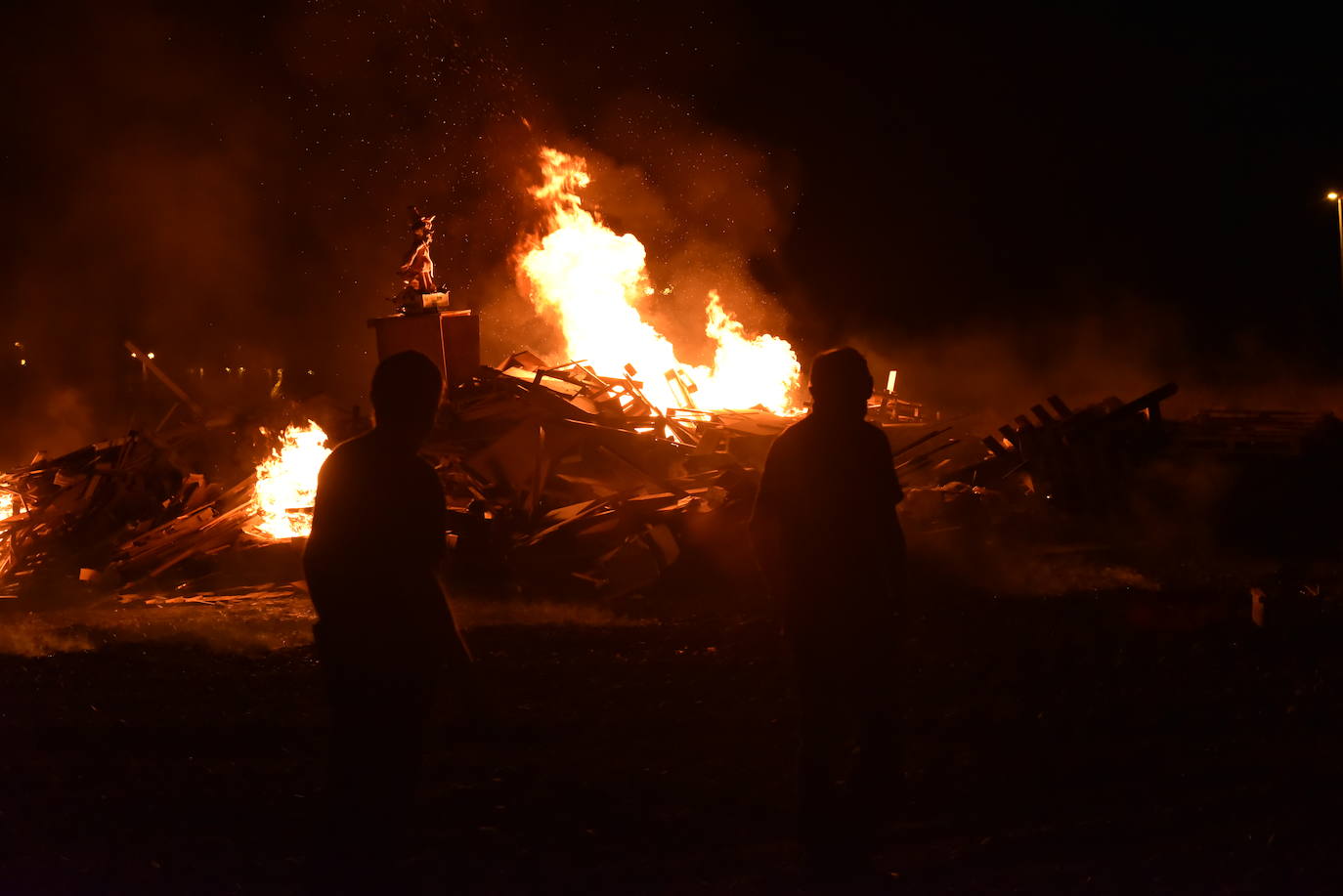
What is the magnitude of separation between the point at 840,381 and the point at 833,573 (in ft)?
2.32

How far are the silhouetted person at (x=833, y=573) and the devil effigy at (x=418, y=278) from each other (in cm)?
996

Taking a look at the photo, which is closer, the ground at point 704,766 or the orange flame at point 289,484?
the ground at point 704,766

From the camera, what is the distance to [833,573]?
3.57 metres

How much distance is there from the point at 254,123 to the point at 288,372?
7821mm

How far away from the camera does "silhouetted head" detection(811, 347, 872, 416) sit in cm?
366

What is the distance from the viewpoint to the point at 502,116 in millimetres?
19344

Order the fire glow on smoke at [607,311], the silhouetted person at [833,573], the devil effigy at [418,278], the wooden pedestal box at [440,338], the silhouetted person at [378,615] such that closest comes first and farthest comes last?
the silhouetted person at [378,615]
the silhouetted person at [833,573]
the wooden pedestal box at [440,338]
the devil effigy at [418,278]
the fire glow on smoke at [607,311]

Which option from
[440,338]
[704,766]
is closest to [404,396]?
[704,766]

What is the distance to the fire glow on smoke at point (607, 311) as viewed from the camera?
614 inches

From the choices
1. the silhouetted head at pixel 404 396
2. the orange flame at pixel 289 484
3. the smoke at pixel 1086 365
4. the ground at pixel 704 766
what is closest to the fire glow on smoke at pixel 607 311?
the smoke at pixel 1086 365

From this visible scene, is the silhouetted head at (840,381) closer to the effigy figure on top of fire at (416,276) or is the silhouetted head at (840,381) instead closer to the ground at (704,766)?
the ground at (704,766)

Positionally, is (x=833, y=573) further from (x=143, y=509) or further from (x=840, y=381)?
(x=143, y=509)

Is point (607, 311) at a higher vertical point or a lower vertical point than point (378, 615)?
higher

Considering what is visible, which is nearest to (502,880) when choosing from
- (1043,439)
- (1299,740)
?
(1299,740)
